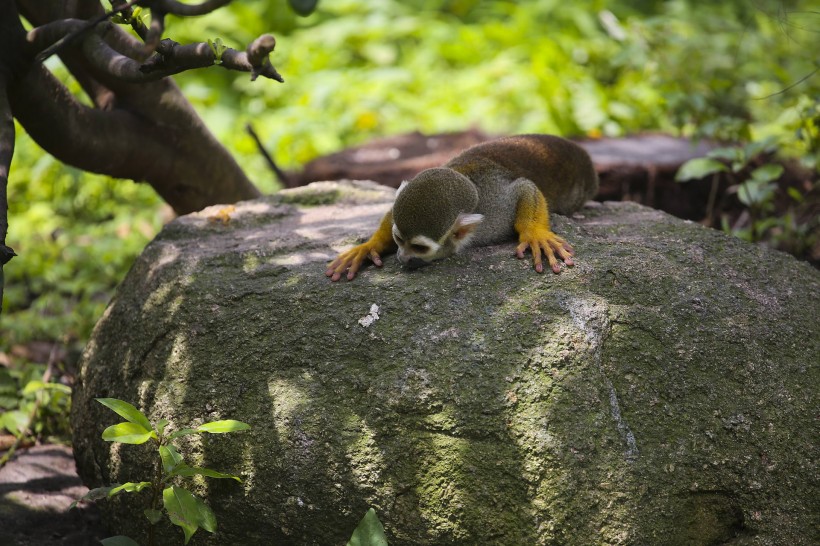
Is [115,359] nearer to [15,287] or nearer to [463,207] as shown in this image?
[463,207]

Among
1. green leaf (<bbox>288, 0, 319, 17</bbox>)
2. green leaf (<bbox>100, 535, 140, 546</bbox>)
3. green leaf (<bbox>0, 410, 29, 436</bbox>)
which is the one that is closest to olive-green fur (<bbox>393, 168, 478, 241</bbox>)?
green leaf (<bbox>288, 0, 319, 17</bbox>)

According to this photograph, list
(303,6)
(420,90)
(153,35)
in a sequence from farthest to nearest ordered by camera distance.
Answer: (420,90) → (303,6) → (153,35)

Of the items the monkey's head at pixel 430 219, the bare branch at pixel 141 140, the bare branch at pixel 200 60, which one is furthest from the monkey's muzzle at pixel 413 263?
the bare branch at pixel 141 140

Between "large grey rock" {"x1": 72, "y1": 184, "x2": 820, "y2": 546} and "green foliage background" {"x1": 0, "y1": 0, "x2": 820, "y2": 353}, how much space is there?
2033 millimetres

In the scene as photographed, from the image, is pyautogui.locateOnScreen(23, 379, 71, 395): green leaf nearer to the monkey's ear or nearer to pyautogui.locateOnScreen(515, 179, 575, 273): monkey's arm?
the monkey's ear

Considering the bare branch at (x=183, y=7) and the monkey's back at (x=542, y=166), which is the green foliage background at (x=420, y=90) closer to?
the monkey's back at (x=542, y=166)

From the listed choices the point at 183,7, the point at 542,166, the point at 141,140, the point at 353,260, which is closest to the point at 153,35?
the point at 183,7

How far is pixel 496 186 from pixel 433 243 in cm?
69

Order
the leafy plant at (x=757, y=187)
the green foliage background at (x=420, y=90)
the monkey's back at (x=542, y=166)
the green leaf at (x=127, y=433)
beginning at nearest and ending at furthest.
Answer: the green leaf at (x=127, y=433), the monkey's back at (x=542, y=166), the leafy plant at (x=757, y=187), the green foliage background at (x=420, y=90)

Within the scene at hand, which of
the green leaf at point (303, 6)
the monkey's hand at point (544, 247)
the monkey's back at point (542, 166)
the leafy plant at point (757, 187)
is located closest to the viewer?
the green leaf at point (303, 6)

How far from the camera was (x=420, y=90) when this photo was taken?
9391mm

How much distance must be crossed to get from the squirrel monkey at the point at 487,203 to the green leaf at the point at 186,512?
40.6 inches

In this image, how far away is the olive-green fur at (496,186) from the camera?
3.19 m

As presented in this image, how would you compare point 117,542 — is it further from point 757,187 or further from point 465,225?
point 757,187
